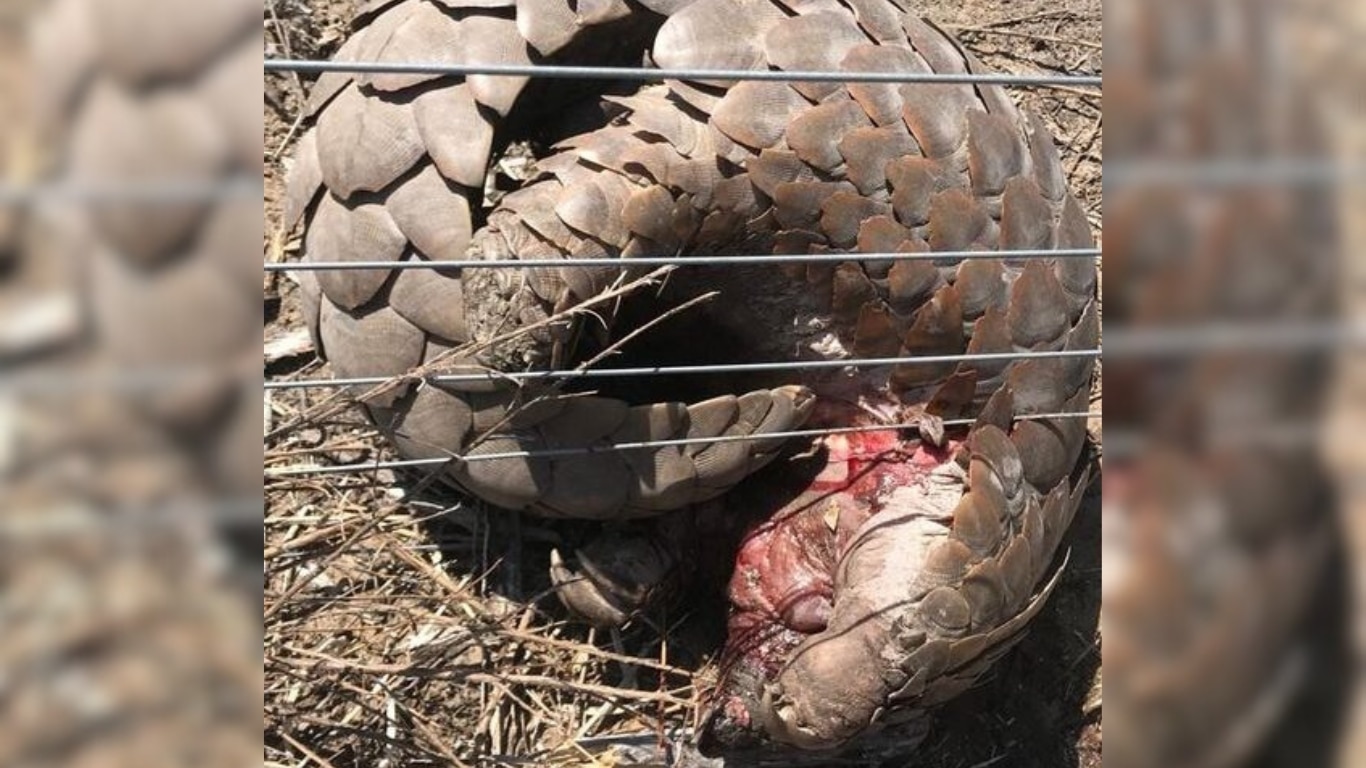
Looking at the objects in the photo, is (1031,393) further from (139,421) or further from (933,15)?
(139,421)

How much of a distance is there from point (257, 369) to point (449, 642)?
55.8 inches

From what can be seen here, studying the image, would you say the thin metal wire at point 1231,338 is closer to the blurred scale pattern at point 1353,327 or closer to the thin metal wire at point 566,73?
the blurred scale pattern at point 1353,327

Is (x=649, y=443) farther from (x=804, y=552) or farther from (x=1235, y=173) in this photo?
(x=1235, y=173)

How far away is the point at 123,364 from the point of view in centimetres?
24

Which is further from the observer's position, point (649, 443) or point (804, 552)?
point (804, 552)

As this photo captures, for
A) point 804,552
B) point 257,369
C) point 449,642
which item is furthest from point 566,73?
point 449,642

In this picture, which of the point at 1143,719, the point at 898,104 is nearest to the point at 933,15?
the point at 898,104

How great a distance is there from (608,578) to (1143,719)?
133cm

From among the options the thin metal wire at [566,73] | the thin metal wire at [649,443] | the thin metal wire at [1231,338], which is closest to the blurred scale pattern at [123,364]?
Answer: the thin metal wire at [1231,338]

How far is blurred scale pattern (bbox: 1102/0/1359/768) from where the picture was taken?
0.75 feet

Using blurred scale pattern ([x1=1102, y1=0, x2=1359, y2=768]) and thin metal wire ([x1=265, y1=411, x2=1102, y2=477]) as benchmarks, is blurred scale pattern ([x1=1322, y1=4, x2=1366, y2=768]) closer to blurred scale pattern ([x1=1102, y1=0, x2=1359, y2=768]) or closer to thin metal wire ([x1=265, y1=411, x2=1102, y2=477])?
blurred scale pattern ([x1=1102, y1=0, x2=1359, y2=768])

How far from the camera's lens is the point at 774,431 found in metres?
1.45

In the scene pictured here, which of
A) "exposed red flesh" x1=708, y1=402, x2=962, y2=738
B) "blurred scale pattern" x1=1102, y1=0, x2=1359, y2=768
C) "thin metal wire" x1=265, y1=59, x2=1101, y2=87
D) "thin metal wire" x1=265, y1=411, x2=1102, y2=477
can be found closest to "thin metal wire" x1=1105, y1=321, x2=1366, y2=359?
"blurred scale pattern" x1=1102, y1=0, x2=1359, y2=768

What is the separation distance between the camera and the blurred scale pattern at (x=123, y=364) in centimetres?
23
